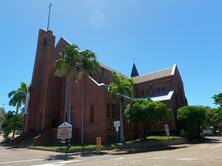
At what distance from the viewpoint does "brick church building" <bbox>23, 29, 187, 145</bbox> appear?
35250 millimetres

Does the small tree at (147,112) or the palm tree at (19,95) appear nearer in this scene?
the small tree at (147,112)

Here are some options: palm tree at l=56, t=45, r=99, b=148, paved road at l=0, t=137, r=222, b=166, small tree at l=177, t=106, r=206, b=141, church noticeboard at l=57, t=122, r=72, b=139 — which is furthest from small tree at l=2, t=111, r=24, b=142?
small tree at l=177, t=106, r=206, b=141

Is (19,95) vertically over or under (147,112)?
over

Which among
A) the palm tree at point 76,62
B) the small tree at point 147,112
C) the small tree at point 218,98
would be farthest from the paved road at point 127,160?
the small tree at point 218,98

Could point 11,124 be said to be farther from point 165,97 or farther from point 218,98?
point 218,98

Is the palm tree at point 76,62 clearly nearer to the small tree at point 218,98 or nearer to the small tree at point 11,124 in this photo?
the small tree at point 11,124

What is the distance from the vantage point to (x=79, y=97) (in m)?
39.2

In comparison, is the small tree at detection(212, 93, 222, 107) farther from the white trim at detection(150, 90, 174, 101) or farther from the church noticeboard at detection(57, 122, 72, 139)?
the church noticeboard at detection(57, 122, 72, 139)

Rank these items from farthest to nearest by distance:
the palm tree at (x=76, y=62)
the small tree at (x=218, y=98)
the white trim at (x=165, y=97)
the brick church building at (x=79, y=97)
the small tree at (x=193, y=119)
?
the white trim at (x=165, y=97)
the small tree at (x=218, y=98)
the small tree at (x=193, y=119)
the brick church building at (x=79, y=97)
the palm tree at (x=76, y=62)

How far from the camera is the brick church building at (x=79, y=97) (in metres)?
35.2

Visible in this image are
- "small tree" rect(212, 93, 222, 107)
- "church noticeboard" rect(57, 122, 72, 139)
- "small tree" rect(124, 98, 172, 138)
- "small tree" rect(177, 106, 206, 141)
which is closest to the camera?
"church noticeboard" rect(57, 122, 72, 139)

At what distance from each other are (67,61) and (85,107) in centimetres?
874

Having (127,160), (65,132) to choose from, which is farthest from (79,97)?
(127,160)

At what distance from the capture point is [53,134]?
3712 centimetres
